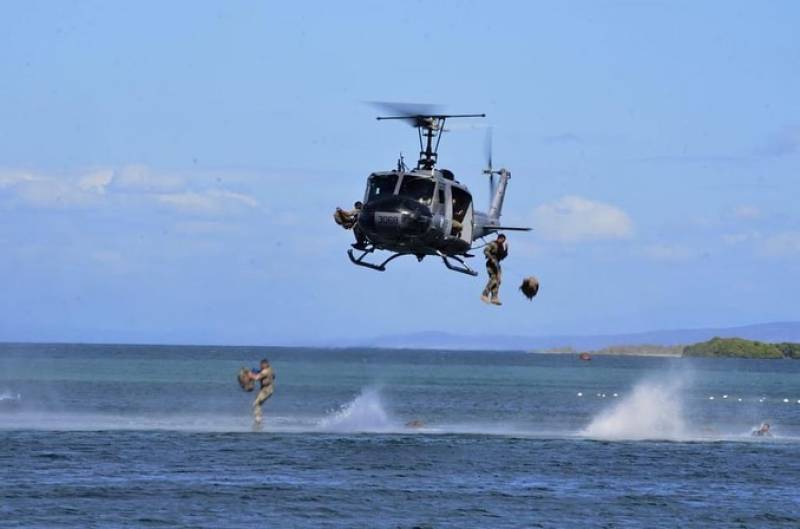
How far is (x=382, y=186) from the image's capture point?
95.6 ft

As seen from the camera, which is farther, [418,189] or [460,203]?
[460,203]

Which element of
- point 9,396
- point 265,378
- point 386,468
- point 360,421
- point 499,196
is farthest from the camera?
point 9,396

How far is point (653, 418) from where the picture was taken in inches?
2448

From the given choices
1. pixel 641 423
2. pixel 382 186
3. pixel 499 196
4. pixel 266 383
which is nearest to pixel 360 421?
Result: pixel 266 383

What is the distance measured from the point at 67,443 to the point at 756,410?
50909 mm

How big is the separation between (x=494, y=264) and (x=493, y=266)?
6 cm

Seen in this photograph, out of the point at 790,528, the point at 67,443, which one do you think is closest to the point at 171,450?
the point at 67,443

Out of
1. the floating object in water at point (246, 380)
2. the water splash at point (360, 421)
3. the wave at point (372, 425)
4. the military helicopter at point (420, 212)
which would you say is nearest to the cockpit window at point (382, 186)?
the military helicopter at point (420, 212)

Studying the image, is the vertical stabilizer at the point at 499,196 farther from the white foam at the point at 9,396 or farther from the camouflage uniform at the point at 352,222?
the white foam at the point at 9,396

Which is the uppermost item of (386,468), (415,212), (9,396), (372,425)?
(415,212)

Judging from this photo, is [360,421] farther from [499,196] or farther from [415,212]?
[415,212]

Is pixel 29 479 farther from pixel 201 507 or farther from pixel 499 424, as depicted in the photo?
pixel 499 424

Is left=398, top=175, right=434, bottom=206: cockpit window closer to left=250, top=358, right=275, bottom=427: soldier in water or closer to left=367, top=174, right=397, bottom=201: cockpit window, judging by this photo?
left=367, top=174, right=397, bottom=201: cockpit window

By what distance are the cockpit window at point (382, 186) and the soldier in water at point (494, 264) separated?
2673 mm
